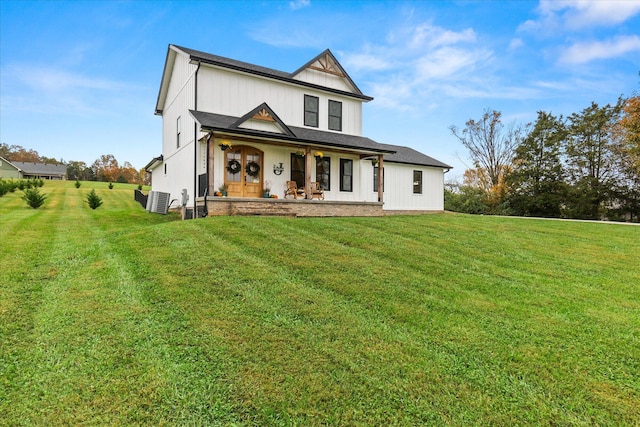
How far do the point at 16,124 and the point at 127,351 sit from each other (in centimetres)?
4326

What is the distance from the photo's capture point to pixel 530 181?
2756cm

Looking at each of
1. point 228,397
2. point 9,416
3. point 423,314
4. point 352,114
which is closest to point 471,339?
point 423,314

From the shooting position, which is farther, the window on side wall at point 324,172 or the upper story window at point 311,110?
the upper story window at point 311,110

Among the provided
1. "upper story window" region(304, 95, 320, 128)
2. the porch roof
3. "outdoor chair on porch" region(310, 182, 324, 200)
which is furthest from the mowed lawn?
"upper story window" region(304, 95, 320, 128)

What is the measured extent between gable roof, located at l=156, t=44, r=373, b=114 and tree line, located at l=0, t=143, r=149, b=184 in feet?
194

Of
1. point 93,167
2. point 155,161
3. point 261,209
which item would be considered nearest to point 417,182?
point 261,209

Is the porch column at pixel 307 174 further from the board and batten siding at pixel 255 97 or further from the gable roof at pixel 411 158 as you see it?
the gable roof at pixel 411 158

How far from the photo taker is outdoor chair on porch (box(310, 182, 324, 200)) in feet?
45.2

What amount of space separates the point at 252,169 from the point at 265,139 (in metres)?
1.43

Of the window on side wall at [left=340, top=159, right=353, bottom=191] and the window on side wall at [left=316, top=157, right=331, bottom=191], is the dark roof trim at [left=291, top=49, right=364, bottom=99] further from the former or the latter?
the window on side wall at [left=316, top=157, right=331, bottom=191]

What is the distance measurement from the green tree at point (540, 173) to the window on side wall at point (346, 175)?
1866 cm

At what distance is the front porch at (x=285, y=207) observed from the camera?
35.9ft

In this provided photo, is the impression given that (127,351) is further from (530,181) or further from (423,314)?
(530,181)

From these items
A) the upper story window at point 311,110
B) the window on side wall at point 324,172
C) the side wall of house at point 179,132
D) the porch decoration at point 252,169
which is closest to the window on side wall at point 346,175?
the window on side wall at point 324,172
